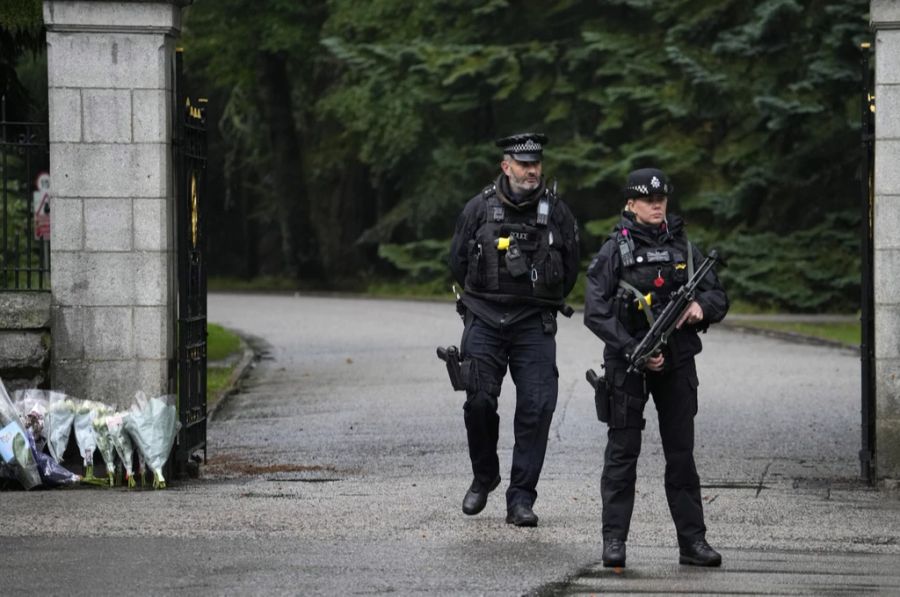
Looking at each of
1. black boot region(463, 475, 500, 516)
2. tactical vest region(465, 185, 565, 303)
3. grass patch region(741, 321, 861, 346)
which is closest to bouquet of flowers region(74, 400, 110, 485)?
black boot region(463, 475, 500, 516)

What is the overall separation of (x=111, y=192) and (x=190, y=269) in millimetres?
701

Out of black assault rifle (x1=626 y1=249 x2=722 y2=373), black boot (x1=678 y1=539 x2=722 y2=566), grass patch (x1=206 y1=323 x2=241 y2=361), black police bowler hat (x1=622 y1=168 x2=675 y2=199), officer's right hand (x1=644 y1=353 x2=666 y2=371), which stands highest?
black police bowler hat (x1=622 y1=168 x2=675 y2=199)

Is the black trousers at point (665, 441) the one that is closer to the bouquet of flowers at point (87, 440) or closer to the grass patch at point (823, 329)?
the bouquet of flowers at point (87, 440)

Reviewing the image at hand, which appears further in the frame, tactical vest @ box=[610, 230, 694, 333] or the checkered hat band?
the checkered hat band

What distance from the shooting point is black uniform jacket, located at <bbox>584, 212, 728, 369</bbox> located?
8.51 meters

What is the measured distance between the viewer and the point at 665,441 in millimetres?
8695

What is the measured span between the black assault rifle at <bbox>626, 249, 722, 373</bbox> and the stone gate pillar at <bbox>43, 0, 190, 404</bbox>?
157 inches

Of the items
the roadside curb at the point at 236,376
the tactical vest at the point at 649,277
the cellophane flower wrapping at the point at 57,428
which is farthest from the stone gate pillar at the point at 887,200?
the roadside curb at the point at 236,376

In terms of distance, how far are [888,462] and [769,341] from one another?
50.4ft

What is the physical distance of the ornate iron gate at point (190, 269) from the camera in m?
11.5

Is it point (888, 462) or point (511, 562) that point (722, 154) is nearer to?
point (888, 462)

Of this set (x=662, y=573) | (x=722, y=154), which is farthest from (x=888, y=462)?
(x=722, y=154)

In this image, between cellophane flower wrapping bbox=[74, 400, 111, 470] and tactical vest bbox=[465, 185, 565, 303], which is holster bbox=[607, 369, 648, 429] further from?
cellophane flower wrapping bbox=[74, 400, 111, 470]

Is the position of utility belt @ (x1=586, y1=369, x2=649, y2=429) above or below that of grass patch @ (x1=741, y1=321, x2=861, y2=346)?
above
